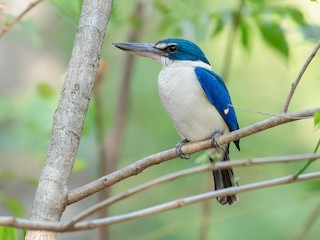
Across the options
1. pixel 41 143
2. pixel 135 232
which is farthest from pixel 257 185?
pixel 135 232

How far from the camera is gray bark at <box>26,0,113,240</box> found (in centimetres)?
230

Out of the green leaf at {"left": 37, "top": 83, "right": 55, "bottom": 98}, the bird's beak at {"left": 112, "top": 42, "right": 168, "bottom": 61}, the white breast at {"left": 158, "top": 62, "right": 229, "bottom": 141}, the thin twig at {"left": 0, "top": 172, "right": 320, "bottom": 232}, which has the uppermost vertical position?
the bird's beak at {"left": 112, "top": 42, "right": 168, "bottom": 61}

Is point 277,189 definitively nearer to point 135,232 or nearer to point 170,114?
point 135,232

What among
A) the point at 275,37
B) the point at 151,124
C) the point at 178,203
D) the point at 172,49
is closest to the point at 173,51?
the point at 172,49

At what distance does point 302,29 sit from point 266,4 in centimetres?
28

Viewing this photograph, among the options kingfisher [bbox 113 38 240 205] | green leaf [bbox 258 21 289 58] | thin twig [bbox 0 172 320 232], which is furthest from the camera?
green leaf [bbox 258 21 289 58]

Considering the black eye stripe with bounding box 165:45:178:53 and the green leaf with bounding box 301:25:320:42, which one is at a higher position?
the green leaf with bounding box 301:25:320:42

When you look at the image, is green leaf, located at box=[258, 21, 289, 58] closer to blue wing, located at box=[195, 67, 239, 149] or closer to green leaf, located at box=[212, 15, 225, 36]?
green leaf, located at box=[212, 15, 225, 36]

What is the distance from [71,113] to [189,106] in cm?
113

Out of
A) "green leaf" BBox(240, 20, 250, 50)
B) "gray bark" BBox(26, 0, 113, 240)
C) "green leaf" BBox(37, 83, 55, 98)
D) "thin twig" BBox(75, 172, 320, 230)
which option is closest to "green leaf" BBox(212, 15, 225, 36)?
"green leaf" BBox(240, 20, 250, 50)

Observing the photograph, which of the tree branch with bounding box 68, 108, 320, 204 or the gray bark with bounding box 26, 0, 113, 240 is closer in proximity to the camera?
the tree branch with bounding box 68, 108, 320, 204

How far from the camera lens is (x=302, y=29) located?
397cm

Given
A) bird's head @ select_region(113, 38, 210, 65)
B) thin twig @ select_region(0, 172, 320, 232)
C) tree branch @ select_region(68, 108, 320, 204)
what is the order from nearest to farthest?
thin twig @ select_region(0, 172, 320, 232) → tree branch @ select_region(68, 108, 320, 204) → bird's head @ select_region(113, 38, 210, 65)

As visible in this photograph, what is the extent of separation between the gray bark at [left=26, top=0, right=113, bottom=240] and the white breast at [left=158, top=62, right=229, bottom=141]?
983mm
